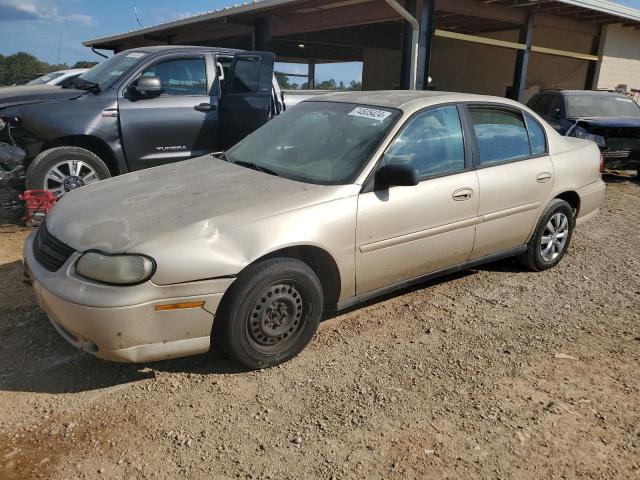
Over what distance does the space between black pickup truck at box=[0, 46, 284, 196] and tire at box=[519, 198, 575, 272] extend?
3.40m

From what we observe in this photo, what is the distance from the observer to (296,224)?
3.08 meters

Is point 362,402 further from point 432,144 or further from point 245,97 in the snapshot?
point 245,97

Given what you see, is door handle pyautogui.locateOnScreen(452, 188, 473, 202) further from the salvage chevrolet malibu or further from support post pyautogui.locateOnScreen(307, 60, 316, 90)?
support post pyautogui.locateOnScreen(307, 60, 316, 90)

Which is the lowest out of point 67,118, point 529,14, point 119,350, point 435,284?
point 435,284

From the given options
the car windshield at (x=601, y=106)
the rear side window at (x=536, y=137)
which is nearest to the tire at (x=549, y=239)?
the rear side window at (x=536, y=137)

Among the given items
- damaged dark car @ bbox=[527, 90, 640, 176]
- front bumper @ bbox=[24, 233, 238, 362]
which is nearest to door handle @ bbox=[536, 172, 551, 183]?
front bumper @ bbox=[24, 233, 238, 362]

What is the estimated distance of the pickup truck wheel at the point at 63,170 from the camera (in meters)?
5.44

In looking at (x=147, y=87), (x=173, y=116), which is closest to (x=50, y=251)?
(x=147, y=87)

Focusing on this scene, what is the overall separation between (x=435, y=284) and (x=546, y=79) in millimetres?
14006

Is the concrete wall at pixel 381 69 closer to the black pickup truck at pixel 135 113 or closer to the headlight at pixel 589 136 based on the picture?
the headlight at pixel 589 136

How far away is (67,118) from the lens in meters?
5.59

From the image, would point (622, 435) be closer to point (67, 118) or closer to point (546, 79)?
point (67, 118)

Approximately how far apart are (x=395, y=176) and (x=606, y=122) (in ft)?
25.9

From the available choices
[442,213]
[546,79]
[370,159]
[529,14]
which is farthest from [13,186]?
[546,79]
